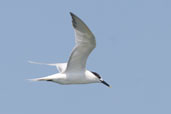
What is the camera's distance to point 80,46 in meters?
15.7

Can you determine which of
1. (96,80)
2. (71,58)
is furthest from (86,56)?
(96,80)

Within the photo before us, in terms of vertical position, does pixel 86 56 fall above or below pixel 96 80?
above

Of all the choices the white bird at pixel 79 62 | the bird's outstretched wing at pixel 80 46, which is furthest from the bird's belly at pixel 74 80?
the bird's outstretched wing at pixel 80 46

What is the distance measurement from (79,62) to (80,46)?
106cm

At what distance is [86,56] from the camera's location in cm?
1639

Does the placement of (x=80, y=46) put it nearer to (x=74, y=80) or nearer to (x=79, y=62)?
(x=79, y=62)

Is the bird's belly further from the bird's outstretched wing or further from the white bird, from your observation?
the bird's outstretched wing

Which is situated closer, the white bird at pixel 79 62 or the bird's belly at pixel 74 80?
the white bird at pixel 79 62

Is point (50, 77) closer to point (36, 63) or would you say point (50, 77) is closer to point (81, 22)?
point (36, 63)

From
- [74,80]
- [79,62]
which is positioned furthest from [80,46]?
[74,80]

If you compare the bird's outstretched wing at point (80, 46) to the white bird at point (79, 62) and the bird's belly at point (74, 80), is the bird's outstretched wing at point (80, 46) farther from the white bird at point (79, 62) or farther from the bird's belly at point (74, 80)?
the bird's belly at point (74, 80)

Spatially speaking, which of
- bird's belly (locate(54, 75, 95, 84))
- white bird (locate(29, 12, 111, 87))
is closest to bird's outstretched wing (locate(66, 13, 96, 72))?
white bird (locate(29, 12, 111, 87))

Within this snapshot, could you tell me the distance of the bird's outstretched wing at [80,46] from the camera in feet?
48.8

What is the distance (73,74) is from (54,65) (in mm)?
2113
